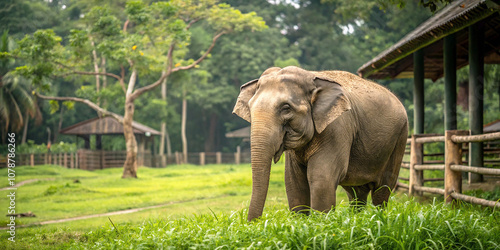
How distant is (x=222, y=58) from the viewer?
45781 mm

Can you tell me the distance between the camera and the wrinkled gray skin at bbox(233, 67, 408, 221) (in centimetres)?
514

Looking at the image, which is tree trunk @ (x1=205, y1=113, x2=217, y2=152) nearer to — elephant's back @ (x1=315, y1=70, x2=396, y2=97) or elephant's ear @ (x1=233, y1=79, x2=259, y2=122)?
elephant's back @ (x1=315, y1=70, x2=396, y2=97)

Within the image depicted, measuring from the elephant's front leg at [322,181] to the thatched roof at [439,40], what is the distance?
2.59m

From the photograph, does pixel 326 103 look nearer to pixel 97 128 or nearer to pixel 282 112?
pixel 282 112

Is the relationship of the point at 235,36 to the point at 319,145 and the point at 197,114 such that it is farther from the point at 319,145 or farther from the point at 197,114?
the point at 319,145

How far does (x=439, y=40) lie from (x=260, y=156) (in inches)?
333

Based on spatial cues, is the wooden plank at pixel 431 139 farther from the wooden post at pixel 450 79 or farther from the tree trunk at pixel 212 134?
the tree trunk at pixel 212 134

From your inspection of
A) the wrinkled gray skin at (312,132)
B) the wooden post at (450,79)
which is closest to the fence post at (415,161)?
the wooden post at (450,79)

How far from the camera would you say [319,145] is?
5602mm

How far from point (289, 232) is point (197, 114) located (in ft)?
153

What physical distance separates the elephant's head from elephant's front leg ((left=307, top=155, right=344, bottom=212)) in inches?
9.8

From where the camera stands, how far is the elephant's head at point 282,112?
5109mm

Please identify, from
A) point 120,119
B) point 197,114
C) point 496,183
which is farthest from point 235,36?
point 496,183

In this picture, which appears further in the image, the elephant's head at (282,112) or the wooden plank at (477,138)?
the wooden plank at (477,138)
